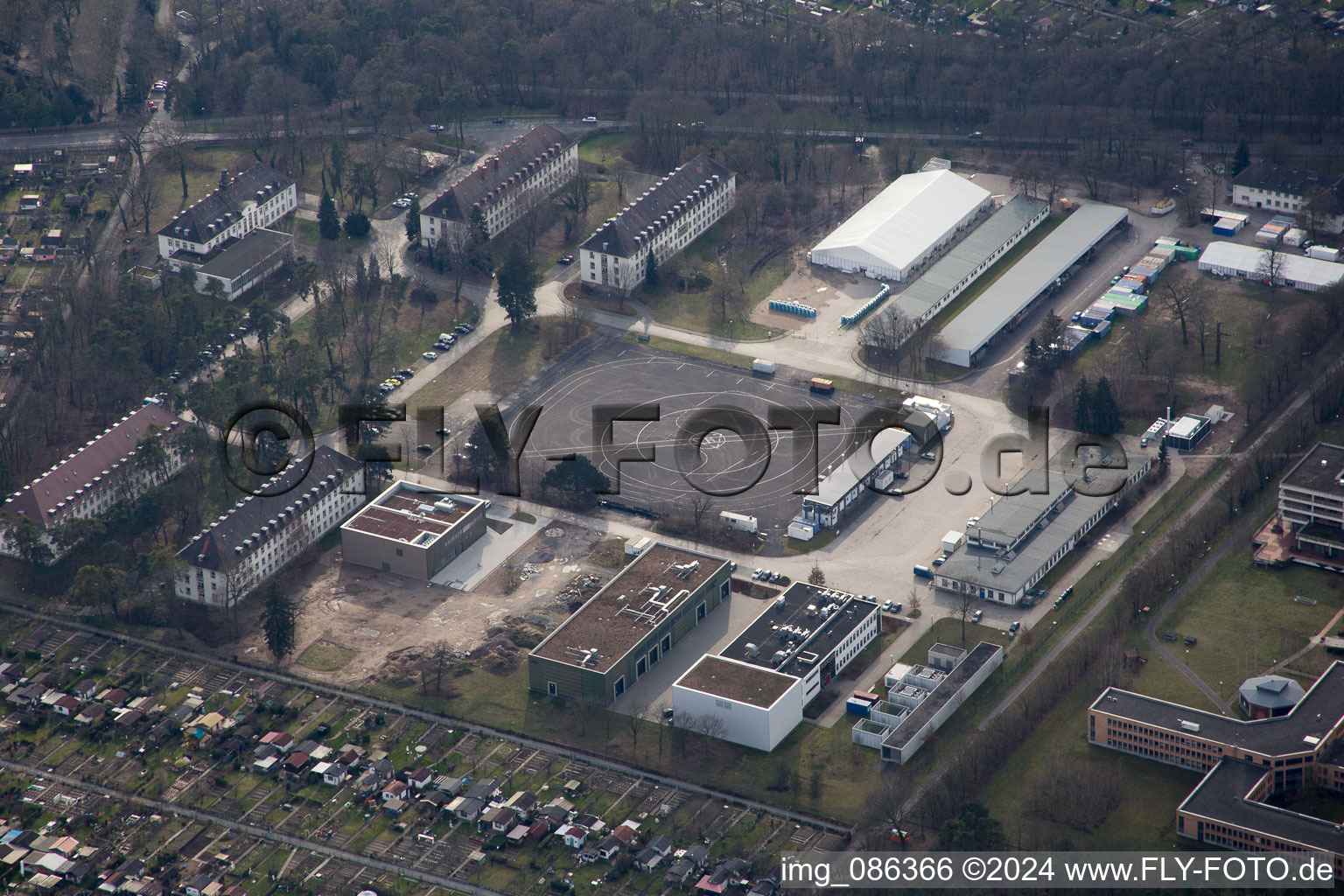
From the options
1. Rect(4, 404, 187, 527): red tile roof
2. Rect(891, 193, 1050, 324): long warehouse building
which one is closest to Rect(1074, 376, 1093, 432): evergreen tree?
Rect(891, 193, 1050, 324): long warehouse building

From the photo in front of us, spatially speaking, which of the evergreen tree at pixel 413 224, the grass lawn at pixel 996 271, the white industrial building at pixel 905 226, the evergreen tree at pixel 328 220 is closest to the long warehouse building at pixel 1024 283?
the grass lawn at pixel 996 271

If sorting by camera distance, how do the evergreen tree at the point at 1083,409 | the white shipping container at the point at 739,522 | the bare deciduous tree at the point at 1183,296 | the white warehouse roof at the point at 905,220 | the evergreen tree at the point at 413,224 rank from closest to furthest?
the white shipping container at the point at 739,522, the evergreen tree at the point at 1083,409, the bare deciduous tree at the point at 1183,296, the white warehouse roof at the point at 905,220, the evergreen tree at the point at 413,224

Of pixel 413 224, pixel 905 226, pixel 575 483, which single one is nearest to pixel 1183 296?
pixel 905 226

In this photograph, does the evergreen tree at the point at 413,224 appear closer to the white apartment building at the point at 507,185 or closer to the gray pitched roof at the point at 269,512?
the white apartment building at the point at 507,185

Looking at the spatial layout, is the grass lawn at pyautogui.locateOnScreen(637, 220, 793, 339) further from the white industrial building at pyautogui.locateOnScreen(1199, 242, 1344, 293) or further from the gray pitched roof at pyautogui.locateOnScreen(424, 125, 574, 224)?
the white industrial building at pyautogui.locateOnScreen(1199, 242, 1344, 293)

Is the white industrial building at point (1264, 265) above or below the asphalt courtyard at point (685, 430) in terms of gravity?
above

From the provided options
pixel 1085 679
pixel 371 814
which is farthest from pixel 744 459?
pixel 371 814

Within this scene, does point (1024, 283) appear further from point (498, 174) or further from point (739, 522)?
point (498, 174)

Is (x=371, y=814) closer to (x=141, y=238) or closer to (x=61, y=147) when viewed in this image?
(x=141, y=238)
